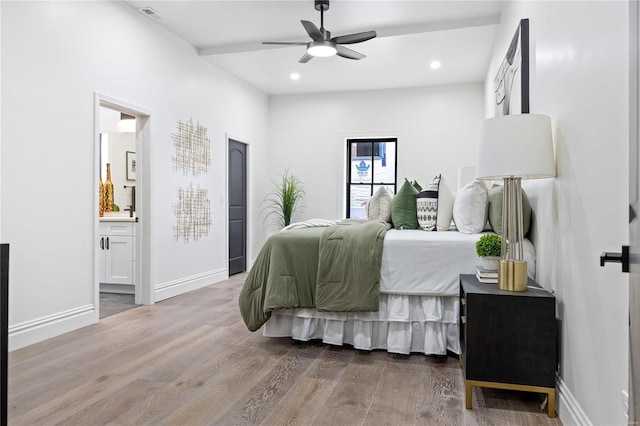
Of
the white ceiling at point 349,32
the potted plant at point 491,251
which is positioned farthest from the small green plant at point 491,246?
the white ceiling at point 349,32

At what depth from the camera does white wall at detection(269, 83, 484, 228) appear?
21.3ft

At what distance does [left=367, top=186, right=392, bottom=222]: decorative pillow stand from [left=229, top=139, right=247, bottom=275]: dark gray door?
292 centimetres

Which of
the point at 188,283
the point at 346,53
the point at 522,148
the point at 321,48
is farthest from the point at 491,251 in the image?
the point at 188,283

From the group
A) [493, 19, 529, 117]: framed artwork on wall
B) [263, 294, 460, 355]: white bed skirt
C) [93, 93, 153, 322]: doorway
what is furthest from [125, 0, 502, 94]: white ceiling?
[263, 294, 460, 355]: white bed skirt

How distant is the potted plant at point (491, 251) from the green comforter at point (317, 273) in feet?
2.29

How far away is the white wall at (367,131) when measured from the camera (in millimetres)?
6480

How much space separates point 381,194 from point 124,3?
2906mm

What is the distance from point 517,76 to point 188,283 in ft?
12.6

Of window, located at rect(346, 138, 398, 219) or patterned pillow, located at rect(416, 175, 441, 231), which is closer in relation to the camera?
patterned pillow, located at rect(416, 175, 441, 231)

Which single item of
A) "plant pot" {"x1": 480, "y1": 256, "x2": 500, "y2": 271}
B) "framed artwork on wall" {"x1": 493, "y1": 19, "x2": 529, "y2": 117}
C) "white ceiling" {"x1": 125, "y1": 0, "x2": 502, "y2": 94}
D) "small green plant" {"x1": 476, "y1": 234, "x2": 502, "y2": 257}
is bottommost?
"plant pot" {"x1": 480, "y1": 256, "x2": 500, "y2": 271}

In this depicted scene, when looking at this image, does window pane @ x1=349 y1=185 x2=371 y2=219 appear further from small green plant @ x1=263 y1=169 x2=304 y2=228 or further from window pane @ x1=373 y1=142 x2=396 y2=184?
small green plant @ x1=263 y1=169 x2=304 y2=228

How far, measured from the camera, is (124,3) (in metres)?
4.00

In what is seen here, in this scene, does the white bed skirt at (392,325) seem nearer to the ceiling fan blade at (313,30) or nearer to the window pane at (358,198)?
the ceiling fan blade at (313,30)

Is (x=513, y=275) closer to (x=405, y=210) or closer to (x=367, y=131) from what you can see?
(x=405, y=210)
